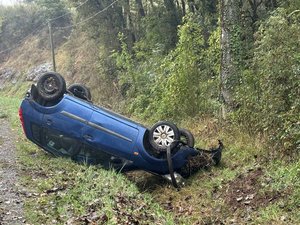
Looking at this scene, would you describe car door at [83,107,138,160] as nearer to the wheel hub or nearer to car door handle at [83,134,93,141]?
car door handle at [83,134,93,141]

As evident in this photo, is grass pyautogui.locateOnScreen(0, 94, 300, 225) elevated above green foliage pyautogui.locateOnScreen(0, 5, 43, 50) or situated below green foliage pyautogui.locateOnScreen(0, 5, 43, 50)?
below

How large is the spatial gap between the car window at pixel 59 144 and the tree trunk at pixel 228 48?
3.78 m

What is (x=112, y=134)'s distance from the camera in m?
8.67

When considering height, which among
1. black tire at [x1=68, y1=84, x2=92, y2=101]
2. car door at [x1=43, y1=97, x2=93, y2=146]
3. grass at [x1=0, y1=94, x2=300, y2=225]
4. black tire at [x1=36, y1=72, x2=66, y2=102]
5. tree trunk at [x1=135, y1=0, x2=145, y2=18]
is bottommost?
grass at [x1=0, y1=94, x2=300, y2=225]

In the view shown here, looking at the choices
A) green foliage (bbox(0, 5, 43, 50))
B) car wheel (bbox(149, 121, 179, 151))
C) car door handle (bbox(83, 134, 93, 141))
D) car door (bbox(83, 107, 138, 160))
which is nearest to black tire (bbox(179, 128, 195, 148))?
car wheel (bbox(149, 121, 179, 151))

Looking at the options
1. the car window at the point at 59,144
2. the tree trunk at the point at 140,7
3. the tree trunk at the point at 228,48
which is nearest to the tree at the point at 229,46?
the tree trunk at the point at 228,48

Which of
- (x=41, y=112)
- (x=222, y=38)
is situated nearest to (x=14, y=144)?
(x=41, y=112)

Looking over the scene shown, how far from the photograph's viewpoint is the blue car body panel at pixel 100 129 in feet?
27.7

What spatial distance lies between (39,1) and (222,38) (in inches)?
1231

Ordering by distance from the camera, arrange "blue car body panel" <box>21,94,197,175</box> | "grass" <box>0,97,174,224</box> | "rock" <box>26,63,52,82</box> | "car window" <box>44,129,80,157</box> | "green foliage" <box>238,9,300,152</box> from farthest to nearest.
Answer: "rock" <box>26,63,52,82</box>
"car window" <box>44,129,80,157</box>
"blue car body panel" <box>21,94,197,175</box>
"green foliage" <box>238,9,300,152</box>
"grass" <box>0,97,174,224</box>

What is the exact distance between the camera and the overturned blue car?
8461mm

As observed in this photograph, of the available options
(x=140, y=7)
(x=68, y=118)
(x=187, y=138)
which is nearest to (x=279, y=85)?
(x=187, y=138)

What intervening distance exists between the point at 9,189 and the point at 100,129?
2.50 metres

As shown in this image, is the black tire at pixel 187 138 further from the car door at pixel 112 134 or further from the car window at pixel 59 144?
the car window at pixel 59 144
